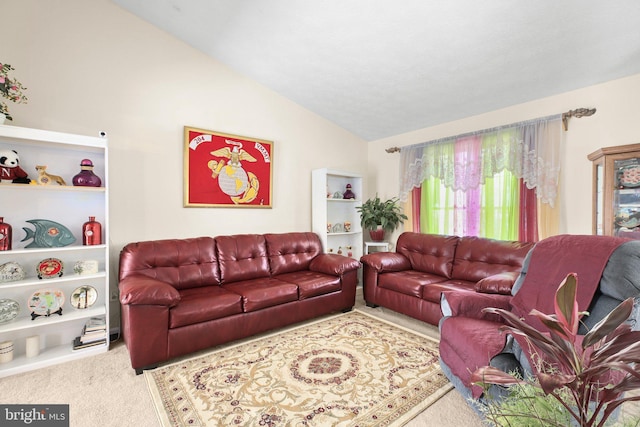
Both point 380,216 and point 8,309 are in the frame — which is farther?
point 380,216

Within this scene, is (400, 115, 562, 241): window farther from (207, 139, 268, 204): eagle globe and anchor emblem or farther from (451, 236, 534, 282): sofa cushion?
(207, 139, 268, 204): eagle globe and anchor emblem

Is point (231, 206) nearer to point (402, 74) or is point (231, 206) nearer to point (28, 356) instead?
point (28, 356)

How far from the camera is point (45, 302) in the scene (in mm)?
2324

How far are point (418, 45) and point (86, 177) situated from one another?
10.2 feet

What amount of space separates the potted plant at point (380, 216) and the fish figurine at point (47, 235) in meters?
3.34

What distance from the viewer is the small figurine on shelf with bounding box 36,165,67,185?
2.30 m

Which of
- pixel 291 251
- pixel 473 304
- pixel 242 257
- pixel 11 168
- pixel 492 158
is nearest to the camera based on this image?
pixel 473 304

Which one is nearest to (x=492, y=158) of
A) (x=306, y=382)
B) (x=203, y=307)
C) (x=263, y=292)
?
(x=263, y=292)

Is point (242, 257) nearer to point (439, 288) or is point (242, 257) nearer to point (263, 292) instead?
point (263, 292)

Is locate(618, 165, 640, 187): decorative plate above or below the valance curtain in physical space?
below

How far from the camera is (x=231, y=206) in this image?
137 inches

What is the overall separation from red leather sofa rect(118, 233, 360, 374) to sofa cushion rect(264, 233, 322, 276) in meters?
0.01

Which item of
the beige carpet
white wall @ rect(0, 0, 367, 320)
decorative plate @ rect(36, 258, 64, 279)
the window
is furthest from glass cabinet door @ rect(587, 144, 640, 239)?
decorative plate @ rect(36, 258, 64, 279)

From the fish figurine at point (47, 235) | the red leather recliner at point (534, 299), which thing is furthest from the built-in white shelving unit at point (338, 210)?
the fish figurine at point (47, 235)
